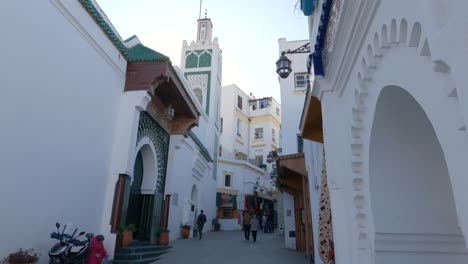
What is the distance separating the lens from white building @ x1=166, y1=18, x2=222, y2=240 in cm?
1355

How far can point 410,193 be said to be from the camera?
2.70 meters

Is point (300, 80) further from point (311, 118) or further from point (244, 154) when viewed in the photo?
point (244, 154)

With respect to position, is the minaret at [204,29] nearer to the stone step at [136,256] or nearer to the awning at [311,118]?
the stone step at [136,256]

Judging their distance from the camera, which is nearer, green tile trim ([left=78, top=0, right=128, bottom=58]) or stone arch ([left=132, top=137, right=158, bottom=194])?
green tile trim ([left=78, top=0, right=128, bottom=58])

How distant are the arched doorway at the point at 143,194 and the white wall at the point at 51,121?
6.21 ft

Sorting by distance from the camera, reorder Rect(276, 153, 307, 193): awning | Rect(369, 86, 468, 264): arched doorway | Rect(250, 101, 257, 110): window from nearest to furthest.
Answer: Rect(369, 86, 468, 264): arched doorway < Rect(276, 153, 307, 193): awning < Rect(250, 101, 257, 110): window

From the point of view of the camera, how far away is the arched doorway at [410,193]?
2574 mm

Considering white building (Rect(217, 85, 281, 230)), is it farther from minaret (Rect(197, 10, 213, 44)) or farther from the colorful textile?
the colorful textile

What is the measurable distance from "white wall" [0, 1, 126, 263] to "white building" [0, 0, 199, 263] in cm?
2

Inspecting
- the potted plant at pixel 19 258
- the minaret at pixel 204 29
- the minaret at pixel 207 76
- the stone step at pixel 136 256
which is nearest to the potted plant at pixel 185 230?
the stone step at pixel 136 256

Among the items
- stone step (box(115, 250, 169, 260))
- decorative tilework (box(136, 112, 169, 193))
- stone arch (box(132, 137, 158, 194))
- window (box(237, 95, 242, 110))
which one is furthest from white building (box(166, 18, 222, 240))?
window (box(237, 95, 242, 110))

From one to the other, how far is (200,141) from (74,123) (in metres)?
12.1

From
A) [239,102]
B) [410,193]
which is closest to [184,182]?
[410,193]

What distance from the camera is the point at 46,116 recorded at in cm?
528
